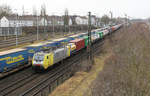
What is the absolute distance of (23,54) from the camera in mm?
21484

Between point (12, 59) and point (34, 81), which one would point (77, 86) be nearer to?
point (34, 81)

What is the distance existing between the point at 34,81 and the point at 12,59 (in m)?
4.22

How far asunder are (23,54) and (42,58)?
361 centimetres

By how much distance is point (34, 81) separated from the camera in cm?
1792

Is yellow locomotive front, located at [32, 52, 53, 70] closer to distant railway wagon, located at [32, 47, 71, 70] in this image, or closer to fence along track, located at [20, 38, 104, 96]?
distant railway wagon, located at [32, 47, 71, 70]

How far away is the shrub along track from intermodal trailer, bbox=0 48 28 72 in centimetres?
117

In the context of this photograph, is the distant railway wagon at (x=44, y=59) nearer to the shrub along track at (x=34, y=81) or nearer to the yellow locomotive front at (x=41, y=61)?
the yellow locomotive front at (x=41, y=61)

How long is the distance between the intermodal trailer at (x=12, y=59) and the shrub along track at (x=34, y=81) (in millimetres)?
1166

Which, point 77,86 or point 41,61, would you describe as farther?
point 41,61

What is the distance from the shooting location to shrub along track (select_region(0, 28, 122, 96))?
15.1 m

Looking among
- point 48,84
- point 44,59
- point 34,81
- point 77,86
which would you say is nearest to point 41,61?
point 44,59

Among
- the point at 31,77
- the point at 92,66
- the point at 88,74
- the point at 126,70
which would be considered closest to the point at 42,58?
the point at 31,77

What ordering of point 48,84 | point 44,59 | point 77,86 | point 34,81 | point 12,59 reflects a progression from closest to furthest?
1. point 48,84
2. point 77,86
3. point 34,81
4. point 44,59
5. point 12,59

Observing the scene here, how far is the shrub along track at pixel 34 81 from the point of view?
15109mm
